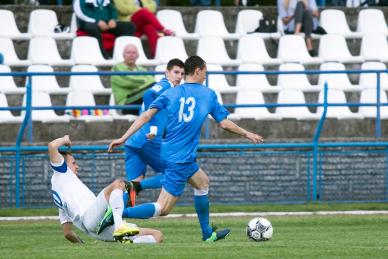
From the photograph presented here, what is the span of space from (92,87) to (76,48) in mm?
955

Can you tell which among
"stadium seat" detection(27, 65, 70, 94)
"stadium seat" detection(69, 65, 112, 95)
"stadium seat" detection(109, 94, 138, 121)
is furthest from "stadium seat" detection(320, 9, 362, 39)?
"stadium seat" detection(27, 65, 70, 94)

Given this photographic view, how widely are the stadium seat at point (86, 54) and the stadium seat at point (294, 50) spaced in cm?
327

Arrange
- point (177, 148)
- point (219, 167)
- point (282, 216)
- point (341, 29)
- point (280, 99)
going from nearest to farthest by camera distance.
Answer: point (177, 148) < point (282, 216) < point (219, 167) < point (280, 99) < point (341, 29)

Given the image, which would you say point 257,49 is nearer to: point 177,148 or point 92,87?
point 92,87

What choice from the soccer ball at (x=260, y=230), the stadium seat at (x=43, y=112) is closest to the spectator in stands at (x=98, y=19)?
the stadium seat at (x=43, y=112)

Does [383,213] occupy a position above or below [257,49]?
below

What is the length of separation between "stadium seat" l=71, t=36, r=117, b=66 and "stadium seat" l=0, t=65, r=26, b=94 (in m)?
1.19

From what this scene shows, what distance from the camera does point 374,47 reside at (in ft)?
83.8

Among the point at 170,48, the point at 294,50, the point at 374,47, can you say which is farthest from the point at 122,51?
the point at 374,47

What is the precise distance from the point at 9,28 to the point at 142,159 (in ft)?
22.7

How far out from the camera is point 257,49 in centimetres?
2478

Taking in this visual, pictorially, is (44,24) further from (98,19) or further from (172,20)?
(172,20)

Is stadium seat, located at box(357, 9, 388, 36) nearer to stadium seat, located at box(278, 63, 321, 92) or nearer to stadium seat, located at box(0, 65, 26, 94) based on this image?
stadium seat, located at box(278, 63, 321, 92)

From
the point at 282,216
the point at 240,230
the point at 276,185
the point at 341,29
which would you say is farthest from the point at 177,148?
the point at 341,29
